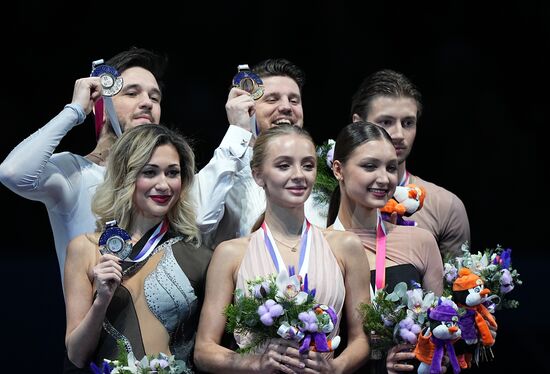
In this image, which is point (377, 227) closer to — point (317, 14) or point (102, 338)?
point (102, 338)

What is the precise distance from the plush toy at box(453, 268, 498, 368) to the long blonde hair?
0.95 metres

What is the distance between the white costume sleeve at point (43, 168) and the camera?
4410mm

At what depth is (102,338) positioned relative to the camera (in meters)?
4.28

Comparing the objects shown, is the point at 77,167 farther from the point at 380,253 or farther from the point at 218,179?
the point at 380,253

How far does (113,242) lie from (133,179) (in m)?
0.31

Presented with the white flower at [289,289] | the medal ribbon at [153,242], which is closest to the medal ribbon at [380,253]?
the white flower at [289,289]

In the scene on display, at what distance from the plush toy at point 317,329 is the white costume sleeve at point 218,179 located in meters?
0.78

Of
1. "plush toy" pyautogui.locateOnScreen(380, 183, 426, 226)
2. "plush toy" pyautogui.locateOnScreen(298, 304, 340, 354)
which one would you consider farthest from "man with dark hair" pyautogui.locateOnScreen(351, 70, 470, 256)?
"plush toy" pyautogui.locateOnScreen(298, 304, 340, 354)

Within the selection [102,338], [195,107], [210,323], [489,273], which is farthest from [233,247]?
[195,107]

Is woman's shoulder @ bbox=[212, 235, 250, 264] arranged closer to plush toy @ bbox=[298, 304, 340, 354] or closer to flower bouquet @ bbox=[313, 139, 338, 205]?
plush toy @ bbox=[298, 304, 340, 354]

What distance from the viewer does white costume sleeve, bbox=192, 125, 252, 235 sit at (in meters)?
4.64

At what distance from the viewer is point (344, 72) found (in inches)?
264

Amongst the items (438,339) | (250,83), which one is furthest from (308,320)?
(250,83)

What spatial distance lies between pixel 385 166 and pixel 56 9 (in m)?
2.65
